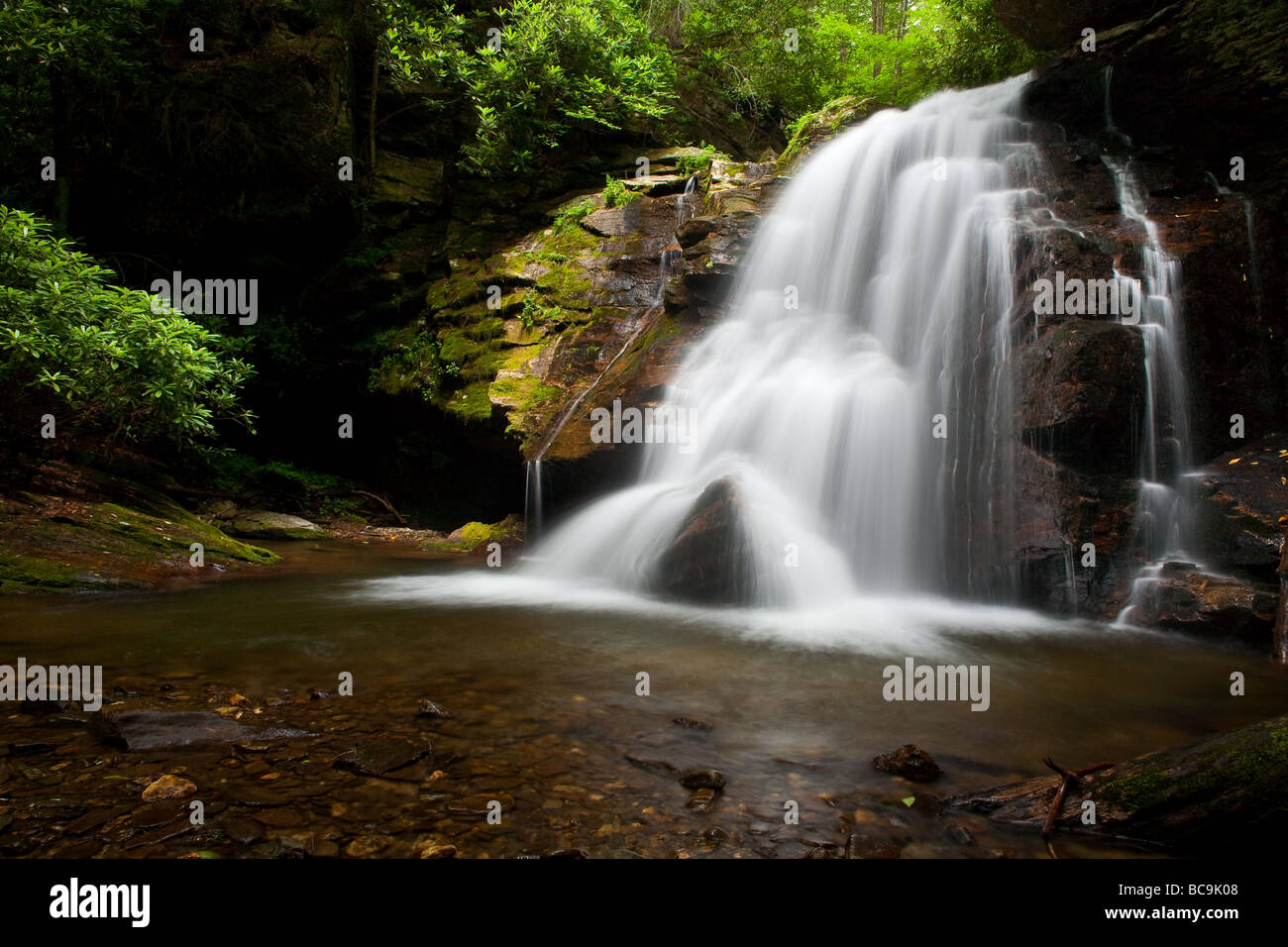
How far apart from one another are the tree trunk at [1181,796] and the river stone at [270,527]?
36.1 feet

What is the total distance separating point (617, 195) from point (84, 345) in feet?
34.1

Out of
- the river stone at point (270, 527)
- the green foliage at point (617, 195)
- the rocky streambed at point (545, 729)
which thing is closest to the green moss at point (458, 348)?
the river stone at point (270, 527)

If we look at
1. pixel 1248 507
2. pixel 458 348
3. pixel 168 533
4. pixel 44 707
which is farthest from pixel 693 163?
pixel 44 707

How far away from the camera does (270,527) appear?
10922 millimetres

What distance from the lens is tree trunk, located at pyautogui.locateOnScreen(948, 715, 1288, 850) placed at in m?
2.27

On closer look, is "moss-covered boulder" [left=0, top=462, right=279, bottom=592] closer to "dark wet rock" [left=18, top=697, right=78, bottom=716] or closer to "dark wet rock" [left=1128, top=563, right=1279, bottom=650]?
"dark wet rock" [left=18, top=697, right=78, bottom=716]

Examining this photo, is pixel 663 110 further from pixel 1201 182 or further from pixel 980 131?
pixel 1201 182

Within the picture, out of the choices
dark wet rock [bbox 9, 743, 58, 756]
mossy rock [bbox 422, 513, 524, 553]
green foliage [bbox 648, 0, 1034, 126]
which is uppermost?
green foliage [bbox 648, 0, 1034, 126]

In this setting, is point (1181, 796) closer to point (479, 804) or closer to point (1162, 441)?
point (479, 804)

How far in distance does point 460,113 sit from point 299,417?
27.5 feet

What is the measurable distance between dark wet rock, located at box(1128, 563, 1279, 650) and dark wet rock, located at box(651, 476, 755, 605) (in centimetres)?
385

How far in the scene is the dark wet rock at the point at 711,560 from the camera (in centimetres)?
712

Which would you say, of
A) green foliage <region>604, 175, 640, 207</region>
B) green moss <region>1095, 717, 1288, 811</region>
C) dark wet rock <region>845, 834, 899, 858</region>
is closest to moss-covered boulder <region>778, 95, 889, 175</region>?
green foliage <region>604, 175, 640, 207</region>
